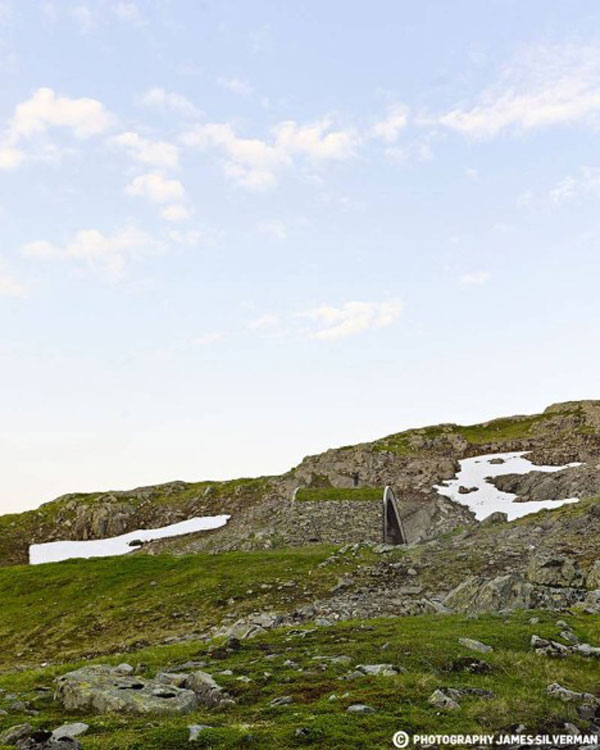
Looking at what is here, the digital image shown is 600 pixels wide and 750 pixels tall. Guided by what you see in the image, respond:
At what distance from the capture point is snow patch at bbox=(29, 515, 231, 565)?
85438 millimetres

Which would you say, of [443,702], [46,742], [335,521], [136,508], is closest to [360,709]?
[443,702]

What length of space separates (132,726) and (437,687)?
6392 mm

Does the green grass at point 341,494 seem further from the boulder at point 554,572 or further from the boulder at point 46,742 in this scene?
the boulder at point 46,742

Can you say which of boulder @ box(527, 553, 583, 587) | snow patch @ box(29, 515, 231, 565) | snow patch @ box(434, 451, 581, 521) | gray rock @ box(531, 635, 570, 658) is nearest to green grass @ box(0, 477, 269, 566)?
snow patch @ box(29, 515, 231, 565)

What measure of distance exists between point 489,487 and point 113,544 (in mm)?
54159

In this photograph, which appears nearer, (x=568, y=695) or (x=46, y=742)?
(x=46, y=742)

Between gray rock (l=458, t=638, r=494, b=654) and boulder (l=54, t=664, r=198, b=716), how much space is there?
811 cm

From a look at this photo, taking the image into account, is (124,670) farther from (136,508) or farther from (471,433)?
(471,433)

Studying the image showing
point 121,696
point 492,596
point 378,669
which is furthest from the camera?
point 492,596

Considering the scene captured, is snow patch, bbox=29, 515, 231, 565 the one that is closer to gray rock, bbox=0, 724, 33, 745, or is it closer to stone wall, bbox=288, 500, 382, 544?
stone wall, bbox=288, 500, 382, 544

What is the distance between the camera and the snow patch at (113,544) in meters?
85.4
